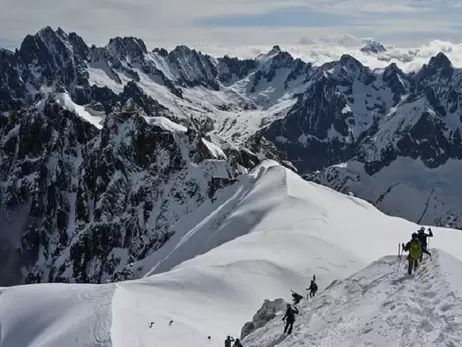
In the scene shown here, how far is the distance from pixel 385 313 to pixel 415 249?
6.62 m

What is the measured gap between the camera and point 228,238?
3514 inches

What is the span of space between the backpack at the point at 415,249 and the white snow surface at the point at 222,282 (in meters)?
1.38

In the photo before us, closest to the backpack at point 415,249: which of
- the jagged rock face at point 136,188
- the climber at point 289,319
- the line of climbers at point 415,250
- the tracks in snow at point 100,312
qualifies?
the line of climbers at point 415,250

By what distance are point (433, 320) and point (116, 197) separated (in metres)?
150

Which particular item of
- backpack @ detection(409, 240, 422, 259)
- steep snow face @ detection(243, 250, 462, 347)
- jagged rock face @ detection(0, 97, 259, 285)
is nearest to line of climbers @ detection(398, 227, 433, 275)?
backpack @ detection(409, 240, 422, 259)

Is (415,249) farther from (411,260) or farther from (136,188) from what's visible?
(136,188)

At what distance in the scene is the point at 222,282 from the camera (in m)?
58.2

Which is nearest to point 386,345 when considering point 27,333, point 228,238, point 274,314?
point 274,314

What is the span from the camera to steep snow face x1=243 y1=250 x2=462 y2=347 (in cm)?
2809

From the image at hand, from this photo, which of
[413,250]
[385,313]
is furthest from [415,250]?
[385,313]

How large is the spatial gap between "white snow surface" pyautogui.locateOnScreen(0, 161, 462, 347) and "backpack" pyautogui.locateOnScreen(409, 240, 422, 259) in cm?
138

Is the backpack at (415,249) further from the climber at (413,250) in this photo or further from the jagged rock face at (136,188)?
the jagged rock face at (136,188)

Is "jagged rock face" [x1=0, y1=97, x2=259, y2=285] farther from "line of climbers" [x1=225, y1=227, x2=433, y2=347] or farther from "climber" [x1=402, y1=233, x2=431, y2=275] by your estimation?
"climber" [x1=402, y1=233, x2=431, y2=275]

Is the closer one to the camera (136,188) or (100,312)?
(100,312)
